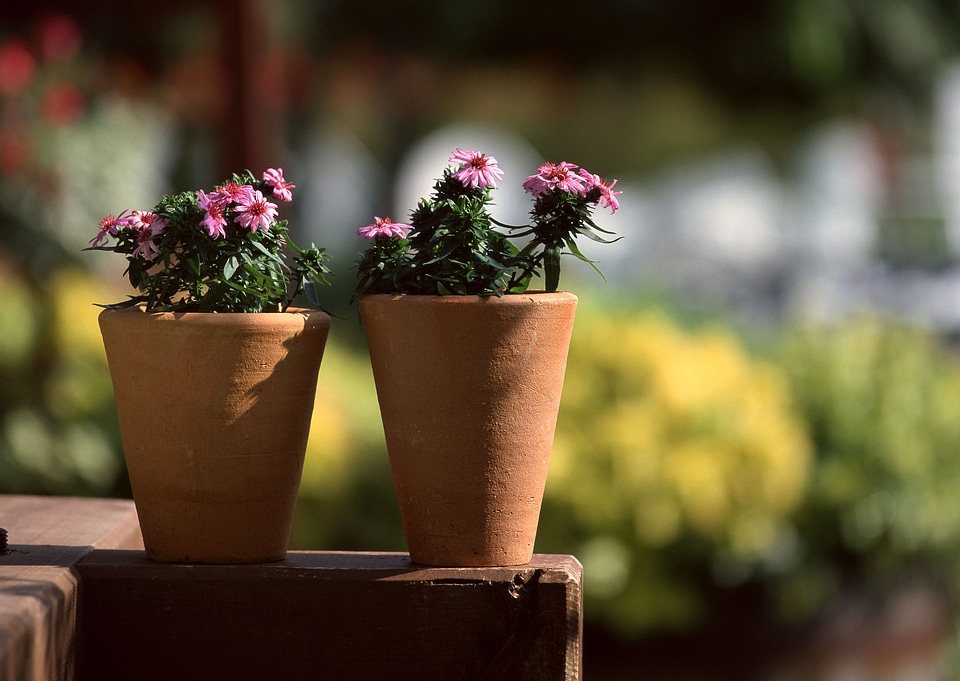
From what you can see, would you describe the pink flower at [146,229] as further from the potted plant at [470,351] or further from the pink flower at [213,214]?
the potted plant at [470,351]

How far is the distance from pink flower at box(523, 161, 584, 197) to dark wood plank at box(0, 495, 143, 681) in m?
0.72

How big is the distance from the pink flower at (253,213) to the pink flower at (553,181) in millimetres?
312

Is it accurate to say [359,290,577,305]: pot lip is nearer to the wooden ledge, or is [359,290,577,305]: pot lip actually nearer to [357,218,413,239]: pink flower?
[357,218,413,239]: pink flower

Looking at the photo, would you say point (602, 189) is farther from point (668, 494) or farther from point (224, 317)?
point (668, 494)

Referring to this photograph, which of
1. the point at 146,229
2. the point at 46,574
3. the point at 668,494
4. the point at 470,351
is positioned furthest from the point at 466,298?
the point at 668,494

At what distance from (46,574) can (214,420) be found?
259 mm

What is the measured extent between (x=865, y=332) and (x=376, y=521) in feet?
6.34

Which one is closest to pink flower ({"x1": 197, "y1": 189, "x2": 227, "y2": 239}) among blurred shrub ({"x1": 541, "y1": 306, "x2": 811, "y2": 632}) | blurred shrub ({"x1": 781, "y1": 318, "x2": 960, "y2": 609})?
blurred shrub ({"x1": 541, "y1": 306, "x2": 811, "y2": 632})

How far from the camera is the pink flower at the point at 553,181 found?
140 centimetres

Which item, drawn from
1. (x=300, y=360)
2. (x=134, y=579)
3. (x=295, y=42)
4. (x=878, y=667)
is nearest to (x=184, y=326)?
(x=300, y=360)

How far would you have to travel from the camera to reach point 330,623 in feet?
4.53

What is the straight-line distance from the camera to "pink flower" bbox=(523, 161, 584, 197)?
140 cm

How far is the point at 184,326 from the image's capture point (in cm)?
138

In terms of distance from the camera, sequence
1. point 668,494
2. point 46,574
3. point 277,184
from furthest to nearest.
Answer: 1. point 668,494
2. point 277,184
3. point 46,574
